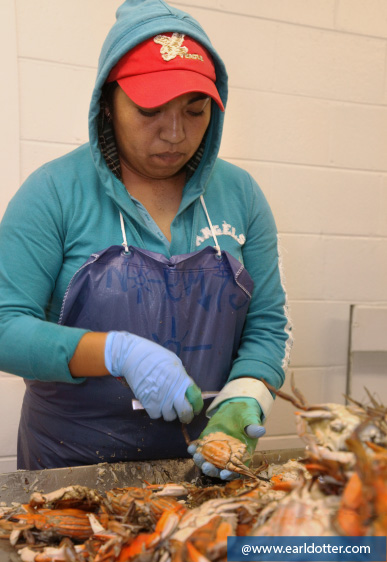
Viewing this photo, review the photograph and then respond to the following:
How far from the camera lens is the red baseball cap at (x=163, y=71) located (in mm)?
1594

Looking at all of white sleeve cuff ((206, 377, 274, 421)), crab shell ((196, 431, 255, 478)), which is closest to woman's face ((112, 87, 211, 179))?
white sleeve cuff ((206, 377, 274, 421))

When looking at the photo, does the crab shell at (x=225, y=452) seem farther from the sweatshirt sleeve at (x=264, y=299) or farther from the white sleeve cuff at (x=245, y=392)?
the sweatshirt sleeve at (x=264, y=299)

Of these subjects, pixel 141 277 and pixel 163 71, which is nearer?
pixel 163 71

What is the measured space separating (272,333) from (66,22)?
1.60 m

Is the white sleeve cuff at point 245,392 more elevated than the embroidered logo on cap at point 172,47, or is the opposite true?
the embroidered logo on cap at point 172,47

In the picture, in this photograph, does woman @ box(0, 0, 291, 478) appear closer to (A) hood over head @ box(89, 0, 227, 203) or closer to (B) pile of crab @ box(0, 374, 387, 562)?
(A) hood over head @ box(89, 0, 227, 203)

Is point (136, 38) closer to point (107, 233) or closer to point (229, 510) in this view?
point (107, 233)

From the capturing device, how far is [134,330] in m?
1.75

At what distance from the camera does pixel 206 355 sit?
1847 millimetres

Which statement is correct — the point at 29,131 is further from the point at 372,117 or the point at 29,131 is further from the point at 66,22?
the point at 372,117

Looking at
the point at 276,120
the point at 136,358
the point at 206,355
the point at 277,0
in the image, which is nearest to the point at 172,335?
the point at 206,355

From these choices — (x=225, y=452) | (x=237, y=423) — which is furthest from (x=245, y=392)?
(x=225, y=452)

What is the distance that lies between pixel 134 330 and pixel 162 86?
696 mm

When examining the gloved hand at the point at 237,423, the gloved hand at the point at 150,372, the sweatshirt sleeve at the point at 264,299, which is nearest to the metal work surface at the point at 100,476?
the gloved hand at the point at 237,423
